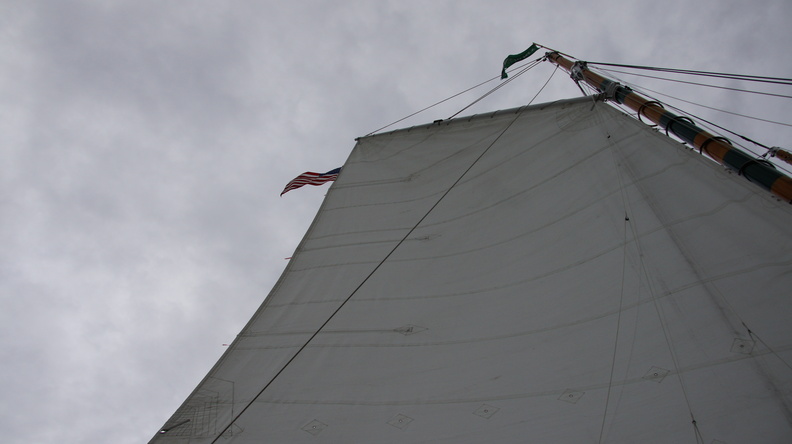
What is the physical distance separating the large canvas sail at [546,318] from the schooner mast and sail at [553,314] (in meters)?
0.02

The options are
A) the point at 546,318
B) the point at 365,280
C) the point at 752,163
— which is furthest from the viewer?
the point at 365,280

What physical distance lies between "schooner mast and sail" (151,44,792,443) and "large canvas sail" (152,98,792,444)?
0.02 metres

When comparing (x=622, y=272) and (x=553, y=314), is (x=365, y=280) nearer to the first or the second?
(x=553, y=314)

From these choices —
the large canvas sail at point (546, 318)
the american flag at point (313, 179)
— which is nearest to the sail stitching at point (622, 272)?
the large canvas sail at point (546, 318)

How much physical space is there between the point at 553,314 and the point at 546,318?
8 centimetres

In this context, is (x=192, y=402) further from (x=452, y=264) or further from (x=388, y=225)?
(x=388, y=225)

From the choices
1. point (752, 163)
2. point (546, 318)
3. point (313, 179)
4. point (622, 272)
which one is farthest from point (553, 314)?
point (313, 179)

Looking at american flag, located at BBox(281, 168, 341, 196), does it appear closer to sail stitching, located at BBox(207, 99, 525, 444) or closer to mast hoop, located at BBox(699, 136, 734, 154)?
sail stitching, located at BBox(207, 99, 525, 444)

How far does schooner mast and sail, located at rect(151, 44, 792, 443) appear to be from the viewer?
11.4ft

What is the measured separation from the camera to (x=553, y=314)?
4.67 m

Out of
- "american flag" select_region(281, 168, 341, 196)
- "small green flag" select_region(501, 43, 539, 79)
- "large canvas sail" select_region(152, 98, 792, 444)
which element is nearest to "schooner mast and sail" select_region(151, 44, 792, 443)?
"large canvas sail" select_region(152, 98, 792, 444)

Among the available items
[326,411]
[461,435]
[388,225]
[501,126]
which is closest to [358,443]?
[326,411]

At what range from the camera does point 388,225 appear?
7.89m

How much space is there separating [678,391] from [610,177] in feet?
10.8
